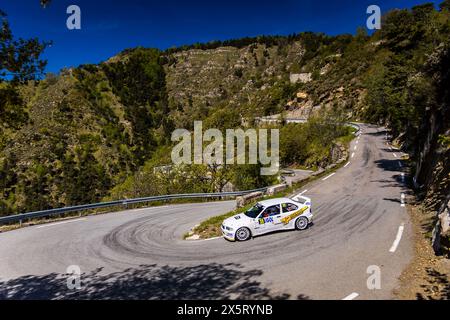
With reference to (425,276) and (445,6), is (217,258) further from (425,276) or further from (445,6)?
(445,6)

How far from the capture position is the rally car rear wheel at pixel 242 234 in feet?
44.8

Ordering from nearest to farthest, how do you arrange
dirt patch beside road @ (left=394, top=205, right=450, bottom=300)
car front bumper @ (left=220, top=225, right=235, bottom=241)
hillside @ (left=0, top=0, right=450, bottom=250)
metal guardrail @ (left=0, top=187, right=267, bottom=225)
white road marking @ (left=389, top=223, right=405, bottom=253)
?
A: dirt patch beside road @ (left=394, top=205, right=450, bottom=300), white road marking @ (left=389, top=223, right=405, bottom=253), car front bumper @ (left=220, top=225, right=235, bottom=241), metal guardrail @ (left=0, top=187, right=267, bottom=225), hillside @ (left=0, top=0, right=450, bottom=250)

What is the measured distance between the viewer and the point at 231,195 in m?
31.7

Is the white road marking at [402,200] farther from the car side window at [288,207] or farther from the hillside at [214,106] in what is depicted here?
the car side window at [288,207]

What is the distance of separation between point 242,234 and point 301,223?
9.78 feet

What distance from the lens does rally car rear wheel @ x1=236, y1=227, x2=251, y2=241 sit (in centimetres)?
1365

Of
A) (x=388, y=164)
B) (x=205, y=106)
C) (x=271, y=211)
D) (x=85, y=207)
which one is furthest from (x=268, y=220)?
(x=205, y=106)

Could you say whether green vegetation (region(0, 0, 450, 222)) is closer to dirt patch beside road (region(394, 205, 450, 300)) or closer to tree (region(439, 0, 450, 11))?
tree (region(439, 0, 450, 11))

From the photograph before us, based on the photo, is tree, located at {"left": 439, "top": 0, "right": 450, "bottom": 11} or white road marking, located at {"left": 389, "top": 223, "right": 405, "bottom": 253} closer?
white road marking, located at {"left": 389, "top": 223, "right": 405, "bottom": 253}

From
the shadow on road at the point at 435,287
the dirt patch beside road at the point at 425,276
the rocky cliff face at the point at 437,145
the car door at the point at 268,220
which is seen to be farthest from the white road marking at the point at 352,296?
the rocky cliff face at the point at 437,145

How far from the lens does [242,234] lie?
13.7 metres

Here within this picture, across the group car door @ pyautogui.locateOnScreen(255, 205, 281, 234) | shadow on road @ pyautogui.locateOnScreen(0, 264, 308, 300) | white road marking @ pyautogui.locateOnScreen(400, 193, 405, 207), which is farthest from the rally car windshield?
white road marking @ pyautogui.locateOnScreen(400, 193, 405, 207)

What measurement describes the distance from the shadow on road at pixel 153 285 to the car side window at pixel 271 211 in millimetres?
3819
